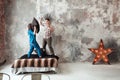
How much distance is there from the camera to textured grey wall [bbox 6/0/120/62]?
17.1ft

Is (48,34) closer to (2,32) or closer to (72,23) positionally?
(72,23)

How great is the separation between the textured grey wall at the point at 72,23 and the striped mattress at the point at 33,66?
0.86 m

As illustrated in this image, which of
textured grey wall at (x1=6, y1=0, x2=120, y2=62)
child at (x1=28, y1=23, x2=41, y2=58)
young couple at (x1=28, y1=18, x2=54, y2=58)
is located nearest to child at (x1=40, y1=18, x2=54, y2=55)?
young couple at (x1=28, y1=18, x2=54, y2=58)

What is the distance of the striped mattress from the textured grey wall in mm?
862

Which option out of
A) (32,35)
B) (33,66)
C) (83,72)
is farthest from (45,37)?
(83,72)

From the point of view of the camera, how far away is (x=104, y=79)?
4.12 meters

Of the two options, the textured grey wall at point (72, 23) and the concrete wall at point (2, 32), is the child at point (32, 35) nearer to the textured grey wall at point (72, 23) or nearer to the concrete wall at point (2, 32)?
the textured grey wall at point (72, 23)

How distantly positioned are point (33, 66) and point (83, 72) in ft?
3.20

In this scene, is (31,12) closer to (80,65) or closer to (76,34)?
(76,34)

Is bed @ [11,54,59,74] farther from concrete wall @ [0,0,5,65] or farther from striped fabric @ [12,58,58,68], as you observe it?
concrete wall @ [0,0,5,65]

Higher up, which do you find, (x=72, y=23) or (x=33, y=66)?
(x=72, y=23)

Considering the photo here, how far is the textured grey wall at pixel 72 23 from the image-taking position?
17.1 ft

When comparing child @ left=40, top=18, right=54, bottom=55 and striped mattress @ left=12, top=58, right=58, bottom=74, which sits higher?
child @ left=40, top=18, right=54, bottom=55

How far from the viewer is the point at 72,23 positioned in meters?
5.27
